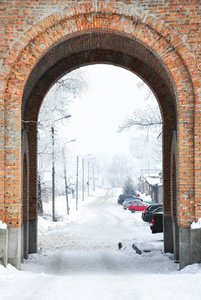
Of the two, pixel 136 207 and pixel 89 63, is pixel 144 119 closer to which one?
pixel 89 63

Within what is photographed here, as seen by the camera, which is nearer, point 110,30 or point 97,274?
point 110,30

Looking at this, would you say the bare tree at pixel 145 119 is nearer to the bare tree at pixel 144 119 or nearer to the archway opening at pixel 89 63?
the bare tree at pixel 144 119

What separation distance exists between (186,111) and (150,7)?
2.62 meters

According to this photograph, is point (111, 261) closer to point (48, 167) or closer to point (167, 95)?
point (167, 95)

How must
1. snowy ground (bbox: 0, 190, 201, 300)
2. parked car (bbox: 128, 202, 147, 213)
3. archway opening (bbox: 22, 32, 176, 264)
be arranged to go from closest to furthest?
snowy ground (bbox: 0, 190, 201, 300) < archway opening (bbox: 22, 32, 176, 264) < parked car (bbox: 128, 202, 147, 213)

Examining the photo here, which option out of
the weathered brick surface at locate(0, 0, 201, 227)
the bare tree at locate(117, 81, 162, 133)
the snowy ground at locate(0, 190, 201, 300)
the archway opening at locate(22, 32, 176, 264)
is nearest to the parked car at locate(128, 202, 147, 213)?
the bare tree at locate(117, 81, 162, 133)

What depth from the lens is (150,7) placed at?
9891 mm

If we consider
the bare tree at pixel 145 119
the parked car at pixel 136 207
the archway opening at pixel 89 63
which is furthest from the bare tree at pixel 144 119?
the parked car at pixel 136 207

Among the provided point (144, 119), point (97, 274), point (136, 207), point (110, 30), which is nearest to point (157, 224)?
point (97, 274)

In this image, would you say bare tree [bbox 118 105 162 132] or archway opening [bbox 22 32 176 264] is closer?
archway opening [bbox 22 32 176 264]

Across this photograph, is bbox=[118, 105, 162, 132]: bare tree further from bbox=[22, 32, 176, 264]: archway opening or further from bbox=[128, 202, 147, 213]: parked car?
bbox=[128, 202, 147, 213]: parked car

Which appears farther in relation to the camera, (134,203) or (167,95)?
(134,203)

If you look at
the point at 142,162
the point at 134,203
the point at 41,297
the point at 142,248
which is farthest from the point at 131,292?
the point at 142,162

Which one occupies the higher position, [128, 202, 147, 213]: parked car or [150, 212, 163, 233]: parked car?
[150, 212, 163, 233]: parked car
